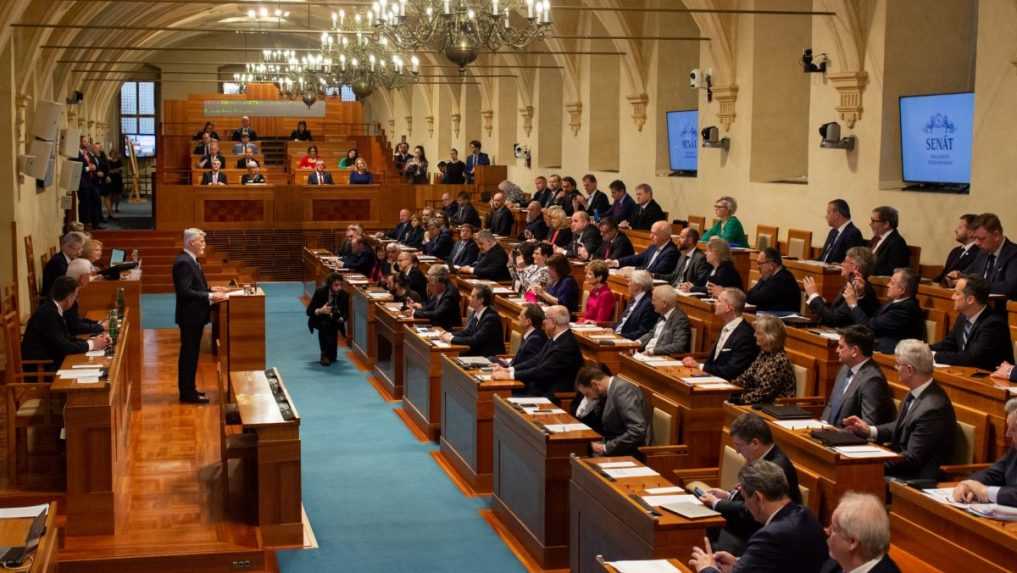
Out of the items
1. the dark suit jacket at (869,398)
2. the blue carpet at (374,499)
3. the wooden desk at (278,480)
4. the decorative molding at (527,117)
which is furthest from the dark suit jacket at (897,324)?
the decorative molding at (527,117)

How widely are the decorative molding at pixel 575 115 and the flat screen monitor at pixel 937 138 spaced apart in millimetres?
9270

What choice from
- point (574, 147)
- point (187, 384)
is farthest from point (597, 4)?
point (187, 384)

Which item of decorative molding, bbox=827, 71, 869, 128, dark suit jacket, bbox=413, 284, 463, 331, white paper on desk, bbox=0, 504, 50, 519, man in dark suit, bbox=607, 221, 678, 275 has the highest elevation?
decorative molding, bbox=827, 71, 869, 128

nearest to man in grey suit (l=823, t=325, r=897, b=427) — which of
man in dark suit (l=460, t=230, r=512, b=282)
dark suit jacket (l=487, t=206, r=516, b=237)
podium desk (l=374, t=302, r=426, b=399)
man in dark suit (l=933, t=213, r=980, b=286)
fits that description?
man in dark suit (l=933, t=213, r=980, b=286)

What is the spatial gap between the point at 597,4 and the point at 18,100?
818cm

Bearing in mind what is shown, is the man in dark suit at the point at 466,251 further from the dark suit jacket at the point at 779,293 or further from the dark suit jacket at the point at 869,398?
the dark suit jacket at the point at 869,398

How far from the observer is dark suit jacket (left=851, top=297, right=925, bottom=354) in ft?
27.8

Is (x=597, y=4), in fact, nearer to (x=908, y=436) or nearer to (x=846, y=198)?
(x=846, y=198)

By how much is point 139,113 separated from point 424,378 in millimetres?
34715

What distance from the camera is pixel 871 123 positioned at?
42.6 ft

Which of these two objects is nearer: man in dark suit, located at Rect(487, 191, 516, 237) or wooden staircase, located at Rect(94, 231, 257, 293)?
man in dark suit, located at Rect(487, 191, 516, 237)

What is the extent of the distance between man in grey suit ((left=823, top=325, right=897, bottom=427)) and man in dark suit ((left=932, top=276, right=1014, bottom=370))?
0.93 metres

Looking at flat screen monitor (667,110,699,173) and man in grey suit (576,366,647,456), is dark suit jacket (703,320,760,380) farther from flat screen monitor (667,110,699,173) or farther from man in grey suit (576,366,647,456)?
flat screen monitor (667,110,699,173)

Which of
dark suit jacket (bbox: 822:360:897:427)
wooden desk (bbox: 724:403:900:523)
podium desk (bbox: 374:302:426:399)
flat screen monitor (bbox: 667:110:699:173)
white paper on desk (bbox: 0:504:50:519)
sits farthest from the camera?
flat screen monitor (bbox: 667:110:699:173)
